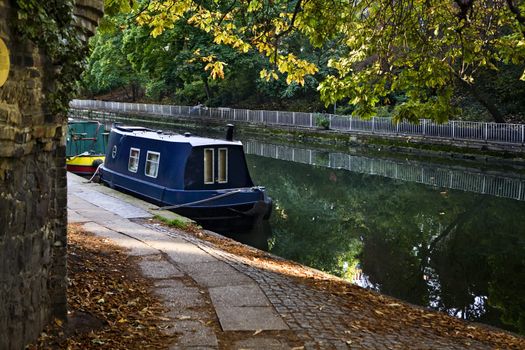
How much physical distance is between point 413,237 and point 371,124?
18.3m

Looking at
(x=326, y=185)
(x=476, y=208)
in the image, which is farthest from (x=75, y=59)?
(x=326, y=185)

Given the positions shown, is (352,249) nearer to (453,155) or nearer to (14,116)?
(14,116)

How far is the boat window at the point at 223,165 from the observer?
51.5 feet

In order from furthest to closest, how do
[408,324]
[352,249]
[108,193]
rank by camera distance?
[108,193], [352,249], [408,324]

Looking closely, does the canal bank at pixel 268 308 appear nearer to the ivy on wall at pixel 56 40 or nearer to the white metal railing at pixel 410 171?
the ivy on wall at pixel 56 40

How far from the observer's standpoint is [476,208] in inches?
744

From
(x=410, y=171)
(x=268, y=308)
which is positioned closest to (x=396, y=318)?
(x=268, y=308)

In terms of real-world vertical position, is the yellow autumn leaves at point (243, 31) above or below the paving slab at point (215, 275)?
above

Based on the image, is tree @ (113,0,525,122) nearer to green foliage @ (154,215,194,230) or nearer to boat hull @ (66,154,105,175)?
green foliage @ (154,215,194,230)

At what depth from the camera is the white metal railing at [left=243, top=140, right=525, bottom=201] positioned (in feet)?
71.5

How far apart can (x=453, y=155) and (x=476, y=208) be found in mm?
9316

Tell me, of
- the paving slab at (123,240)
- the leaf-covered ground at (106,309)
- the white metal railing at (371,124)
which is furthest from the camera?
the white metal railing at (371,124)

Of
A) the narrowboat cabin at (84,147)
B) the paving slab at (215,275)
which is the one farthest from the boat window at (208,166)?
the paving slab at (215,275)

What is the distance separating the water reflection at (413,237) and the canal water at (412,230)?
0.08 feet
